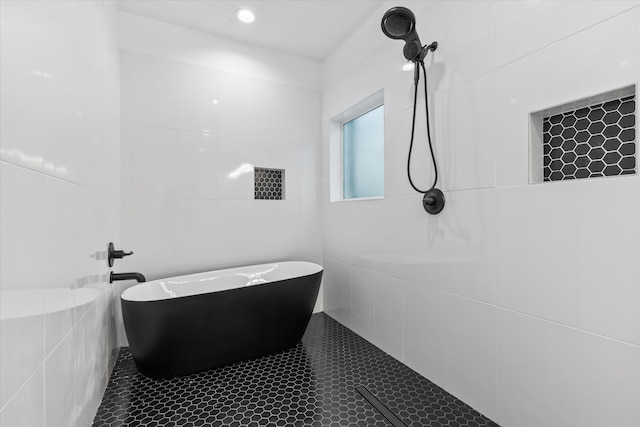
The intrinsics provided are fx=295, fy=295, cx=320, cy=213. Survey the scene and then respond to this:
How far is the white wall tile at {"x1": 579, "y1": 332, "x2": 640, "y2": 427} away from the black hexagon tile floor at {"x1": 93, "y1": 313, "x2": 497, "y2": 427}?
486mm

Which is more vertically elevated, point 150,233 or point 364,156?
point 364,156

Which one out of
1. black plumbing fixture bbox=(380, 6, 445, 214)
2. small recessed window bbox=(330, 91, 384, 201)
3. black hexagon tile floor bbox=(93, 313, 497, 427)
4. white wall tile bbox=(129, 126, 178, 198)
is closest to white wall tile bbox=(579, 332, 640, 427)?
black hexagon tile floor bbox=(93, 313, 497, 427)

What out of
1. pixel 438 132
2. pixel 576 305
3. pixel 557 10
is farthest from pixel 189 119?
pixel 576 305

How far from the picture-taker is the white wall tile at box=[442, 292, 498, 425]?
4.76 feet

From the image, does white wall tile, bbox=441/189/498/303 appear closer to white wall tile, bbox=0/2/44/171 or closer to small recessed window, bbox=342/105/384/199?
small recessed window, bbox=342/105/384/199

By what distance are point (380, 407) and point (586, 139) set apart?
156cm

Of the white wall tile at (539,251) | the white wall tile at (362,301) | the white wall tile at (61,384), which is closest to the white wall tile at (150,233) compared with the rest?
the white wall tile at (61,384)

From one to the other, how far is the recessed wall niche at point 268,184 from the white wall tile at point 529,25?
6.51 feet

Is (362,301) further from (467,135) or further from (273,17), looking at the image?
(273,17)

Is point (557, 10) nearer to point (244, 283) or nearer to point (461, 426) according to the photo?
point (461, 426)

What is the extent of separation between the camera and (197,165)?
2.47 meters

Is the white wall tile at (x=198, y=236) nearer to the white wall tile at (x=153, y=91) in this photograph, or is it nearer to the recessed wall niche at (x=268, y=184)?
the recessed wall niche at (x=268, y=184)

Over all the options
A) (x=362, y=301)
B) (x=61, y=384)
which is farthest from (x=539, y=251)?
(x=61, y=384)

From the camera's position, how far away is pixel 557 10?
1185 millimetres
